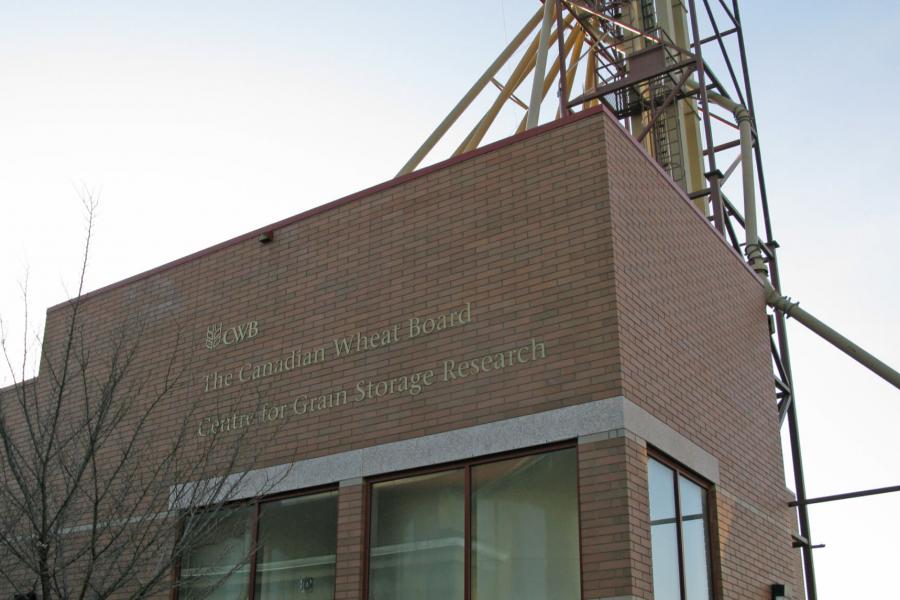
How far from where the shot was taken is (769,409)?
16.5 m

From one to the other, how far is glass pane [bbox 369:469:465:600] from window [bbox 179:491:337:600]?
0.75 m

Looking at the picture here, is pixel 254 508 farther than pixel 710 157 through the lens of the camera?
No

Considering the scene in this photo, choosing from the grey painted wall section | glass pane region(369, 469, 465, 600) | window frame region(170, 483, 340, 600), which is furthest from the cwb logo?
glass pane region(369, 469, 465, 600)

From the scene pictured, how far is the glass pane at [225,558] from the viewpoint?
14336 millimetres

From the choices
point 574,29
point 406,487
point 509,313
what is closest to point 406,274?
point 509,313

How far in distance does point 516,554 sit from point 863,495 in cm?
598

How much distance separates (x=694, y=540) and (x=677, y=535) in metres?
0.62

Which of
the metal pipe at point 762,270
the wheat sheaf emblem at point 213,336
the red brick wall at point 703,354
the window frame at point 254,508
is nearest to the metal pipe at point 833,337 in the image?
the metal pipe at point 762,270

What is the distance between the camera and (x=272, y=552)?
14.2 m

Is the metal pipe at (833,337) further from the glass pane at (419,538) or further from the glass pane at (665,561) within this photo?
the glass pane at (419,538)

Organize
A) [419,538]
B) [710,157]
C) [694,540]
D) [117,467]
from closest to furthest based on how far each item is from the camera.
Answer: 1. [117,467]
2. [419,538]
3. [694,540]
4. [710,157]

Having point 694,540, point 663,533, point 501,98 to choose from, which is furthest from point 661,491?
point 501,98

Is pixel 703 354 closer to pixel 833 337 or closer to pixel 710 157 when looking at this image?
pixel 833 337

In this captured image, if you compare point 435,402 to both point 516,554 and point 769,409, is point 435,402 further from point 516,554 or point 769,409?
point 769,409
